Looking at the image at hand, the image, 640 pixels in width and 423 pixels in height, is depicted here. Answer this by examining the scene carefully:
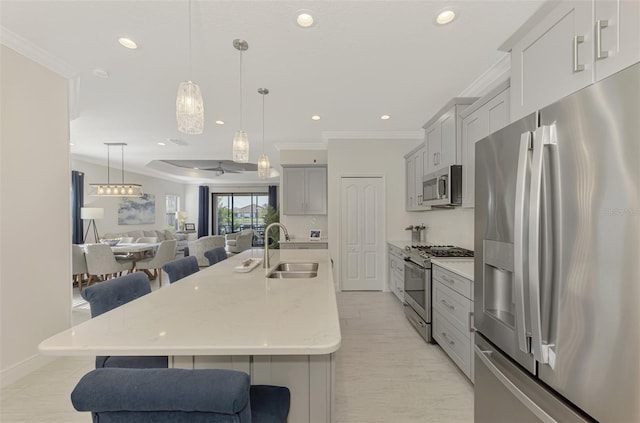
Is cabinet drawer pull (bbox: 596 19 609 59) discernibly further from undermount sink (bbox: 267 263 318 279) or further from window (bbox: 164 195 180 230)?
window (bbox: 164 195 180 230)

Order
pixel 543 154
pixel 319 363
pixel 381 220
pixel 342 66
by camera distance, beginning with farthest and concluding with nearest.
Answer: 1. pixel 381 220
2. pixel 342 66
3. pixel 319 363
4. pixel 543 154

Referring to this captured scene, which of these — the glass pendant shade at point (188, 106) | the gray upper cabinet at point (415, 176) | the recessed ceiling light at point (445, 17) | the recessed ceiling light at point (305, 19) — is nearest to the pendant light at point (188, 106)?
the glass pendant shade at point (188, 106)

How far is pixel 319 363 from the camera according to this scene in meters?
1.25

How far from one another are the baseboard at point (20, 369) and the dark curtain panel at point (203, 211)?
851cm

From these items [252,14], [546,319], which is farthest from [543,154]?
[252,14]

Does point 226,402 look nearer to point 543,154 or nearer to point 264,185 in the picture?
point 543,154

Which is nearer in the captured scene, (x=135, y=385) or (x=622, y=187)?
(x=135, y=385)

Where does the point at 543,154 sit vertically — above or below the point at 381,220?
above

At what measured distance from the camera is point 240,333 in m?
1.02

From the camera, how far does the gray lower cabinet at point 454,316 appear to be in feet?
6.89

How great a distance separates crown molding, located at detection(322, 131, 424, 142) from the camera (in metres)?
4.67

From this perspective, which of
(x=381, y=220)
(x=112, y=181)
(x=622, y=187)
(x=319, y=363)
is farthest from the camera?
(x=112, y=181)

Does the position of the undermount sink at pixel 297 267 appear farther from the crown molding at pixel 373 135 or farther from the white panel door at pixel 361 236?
the crown molding at pixel 373 135

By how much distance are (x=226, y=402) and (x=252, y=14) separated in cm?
224
